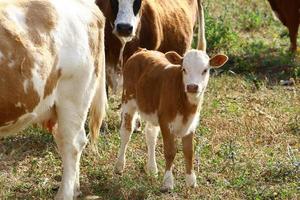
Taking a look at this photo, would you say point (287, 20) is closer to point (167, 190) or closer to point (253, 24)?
point (253, 24)

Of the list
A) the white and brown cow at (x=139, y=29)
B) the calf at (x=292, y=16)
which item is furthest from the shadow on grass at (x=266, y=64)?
the white and brown cow at (x=139, y=29)

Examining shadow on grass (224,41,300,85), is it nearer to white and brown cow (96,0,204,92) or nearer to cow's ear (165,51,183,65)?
white and brown cow (96,0,204,92)

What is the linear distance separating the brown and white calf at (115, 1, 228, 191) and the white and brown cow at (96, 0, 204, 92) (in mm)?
1021

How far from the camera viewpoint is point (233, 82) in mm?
10125

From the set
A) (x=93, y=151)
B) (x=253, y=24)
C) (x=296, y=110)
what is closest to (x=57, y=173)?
(x=93, y=151)

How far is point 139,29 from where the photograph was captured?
8320mm

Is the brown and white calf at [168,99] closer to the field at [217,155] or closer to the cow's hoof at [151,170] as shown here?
the cow's hoof at [151,170]

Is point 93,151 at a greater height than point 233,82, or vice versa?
point 93,151

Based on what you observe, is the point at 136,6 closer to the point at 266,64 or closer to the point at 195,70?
the point at 195,70

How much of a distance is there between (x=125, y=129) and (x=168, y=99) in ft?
2.32

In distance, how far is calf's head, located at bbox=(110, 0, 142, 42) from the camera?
7.93 metres

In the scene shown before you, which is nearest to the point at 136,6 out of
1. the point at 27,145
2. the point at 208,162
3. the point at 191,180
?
the point at 27,145

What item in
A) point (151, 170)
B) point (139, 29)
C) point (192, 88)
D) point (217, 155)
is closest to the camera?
point (192, 88)

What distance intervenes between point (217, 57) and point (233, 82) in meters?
3.63
